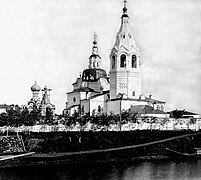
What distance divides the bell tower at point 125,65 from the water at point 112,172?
27.2 m

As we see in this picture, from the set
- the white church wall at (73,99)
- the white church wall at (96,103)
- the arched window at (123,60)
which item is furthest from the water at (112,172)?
the white church wall at (73,99)

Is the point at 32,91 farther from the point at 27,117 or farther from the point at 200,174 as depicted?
the point at 200,174

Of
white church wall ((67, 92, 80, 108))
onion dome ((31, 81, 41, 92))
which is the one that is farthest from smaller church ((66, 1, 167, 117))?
onion dome ((31, 81, 41, 92))

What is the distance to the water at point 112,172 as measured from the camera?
127ft

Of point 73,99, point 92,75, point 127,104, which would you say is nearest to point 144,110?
point 127,104

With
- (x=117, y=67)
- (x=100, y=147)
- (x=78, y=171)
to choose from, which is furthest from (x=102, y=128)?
(x=78, y=171)

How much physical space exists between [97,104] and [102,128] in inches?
587

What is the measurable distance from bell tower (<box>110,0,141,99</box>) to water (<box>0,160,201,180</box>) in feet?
89.1

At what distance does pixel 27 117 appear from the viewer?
6372 centimetres

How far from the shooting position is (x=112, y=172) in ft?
135

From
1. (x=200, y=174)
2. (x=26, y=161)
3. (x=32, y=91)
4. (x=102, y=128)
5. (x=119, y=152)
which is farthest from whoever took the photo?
(x=32, y=91)

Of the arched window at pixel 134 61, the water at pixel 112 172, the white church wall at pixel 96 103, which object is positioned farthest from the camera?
the white church wall at pixel 96 103

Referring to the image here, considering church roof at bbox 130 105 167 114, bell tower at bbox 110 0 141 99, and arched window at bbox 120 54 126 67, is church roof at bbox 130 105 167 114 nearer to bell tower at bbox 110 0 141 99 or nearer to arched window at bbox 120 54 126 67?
bell tower at bbox 110 0 141 99

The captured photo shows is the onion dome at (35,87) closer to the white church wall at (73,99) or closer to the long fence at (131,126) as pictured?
the white church wall at (73,99)
